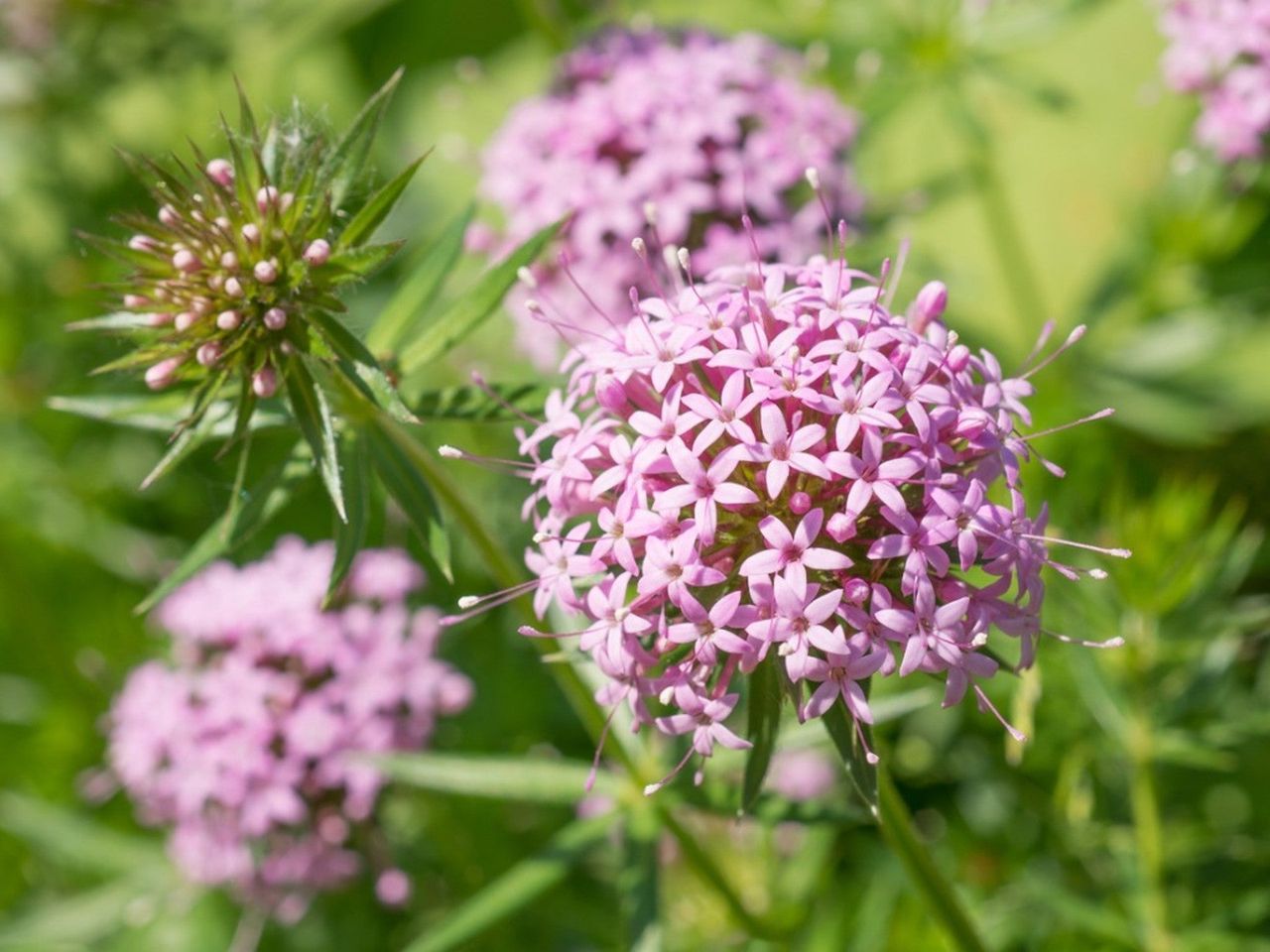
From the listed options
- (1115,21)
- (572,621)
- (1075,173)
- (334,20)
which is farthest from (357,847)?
(334,20)

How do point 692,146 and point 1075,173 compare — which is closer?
point 692,146

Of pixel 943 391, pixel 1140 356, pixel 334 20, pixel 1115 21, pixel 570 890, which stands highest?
pixel 334 20

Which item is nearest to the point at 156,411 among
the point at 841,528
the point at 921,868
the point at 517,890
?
the point at 517,890

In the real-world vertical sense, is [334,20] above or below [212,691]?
above

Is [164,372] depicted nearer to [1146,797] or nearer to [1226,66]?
[1146,797]

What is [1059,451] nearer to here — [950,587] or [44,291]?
[950,587]

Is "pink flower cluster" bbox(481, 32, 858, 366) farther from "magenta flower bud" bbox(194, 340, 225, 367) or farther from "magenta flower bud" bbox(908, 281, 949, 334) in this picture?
"magenta flower bud" bbox(194, 340, 225, 367)

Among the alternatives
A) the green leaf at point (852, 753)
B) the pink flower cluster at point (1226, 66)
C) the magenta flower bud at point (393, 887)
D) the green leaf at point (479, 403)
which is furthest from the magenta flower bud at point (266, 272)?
the pink flower cluster at point (1226, 66)
